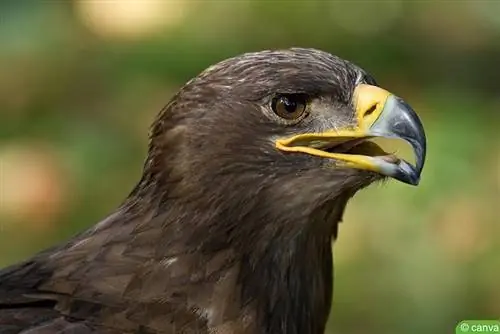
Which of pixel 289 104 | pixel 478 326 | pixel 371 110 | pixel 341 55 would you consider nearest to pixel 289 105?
pixel 289 104

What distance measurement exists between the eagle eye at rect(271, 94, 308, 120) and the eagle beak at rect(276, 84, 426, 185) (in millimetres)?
48

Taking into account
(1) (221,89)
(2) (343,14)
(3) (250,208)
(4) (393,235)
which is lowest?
(4) (393,235)

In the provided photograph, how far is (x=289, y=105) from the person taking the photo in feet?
8.44

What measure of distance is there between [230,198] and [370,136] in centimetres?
33

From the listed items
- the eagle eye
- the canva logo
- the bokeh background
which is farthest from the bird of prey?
the bokeh background

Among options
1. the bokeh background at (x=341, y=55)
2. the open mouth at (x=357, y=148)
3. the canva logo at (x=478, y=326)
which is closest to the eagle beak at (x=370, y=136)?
the open mouth at (x=357, y=148)

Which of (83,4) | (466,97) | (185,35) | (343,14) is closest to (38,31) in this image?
(83,4)

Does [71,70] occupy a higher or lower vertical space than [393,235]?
higher

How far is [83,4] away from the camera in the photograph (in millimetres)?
6746

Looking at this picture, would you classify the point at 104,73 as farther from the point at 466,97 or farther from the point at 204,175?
the point at 204,175

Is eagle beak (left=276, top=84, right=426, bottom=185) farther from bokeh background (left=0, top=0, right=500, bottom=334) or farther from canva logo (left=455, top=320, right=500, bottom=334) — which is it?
bokeh background (left=0, top=0, right=500, bottom=334)

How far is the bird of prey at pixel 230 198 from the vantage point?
8.42ft

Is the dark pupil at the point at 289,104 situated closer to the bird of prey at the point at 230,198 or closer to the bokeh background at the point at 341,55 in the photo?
the bird of prey at the point at 230,198

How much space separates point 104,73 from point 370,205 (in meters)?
1.84
